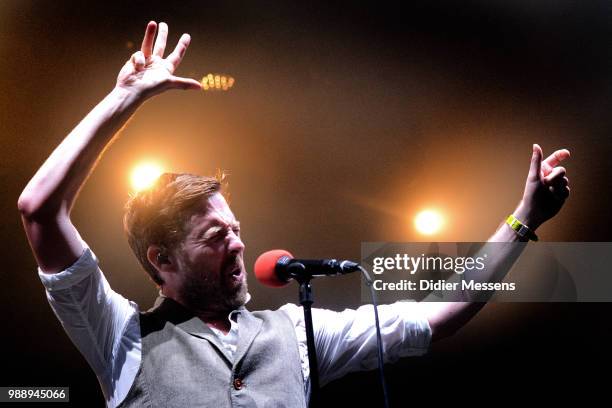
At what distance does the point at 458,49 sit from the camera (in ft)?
10.9

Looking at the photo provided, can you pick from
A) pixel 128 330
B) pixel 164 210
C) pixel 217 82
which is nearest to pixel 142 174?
pixel 217 82

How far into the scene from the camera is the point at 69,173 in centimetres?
142

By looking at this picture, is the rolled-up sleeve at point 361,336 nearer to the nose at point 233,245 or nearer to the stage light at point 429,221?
the nose at point 233,245

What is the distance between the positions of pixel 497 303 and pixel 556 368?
0.53 m

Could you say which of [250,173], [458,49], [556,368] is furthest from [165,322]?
[556,368]

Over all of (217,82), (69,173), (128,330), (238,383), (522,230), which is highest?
(217,82)

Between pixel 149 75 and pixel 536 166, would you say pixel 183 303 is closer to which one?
pixel 149 75

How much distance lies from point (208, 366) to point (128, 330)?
0.84 feet

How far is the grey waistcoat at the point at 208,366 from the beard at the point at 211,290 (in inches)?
2.1

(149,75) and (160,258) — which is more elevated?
(149,75)

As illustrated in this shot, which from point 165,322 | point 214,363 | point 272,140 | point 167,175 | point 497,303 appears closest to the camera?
point 214,363

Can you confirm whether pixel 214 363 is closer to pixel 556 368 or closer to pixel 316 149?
pixel 316 149

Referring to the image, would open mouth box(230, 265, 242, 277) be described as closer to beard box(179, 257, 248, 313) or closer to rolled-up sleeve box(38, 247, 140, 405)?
beard box(179, 257, 248, 313)

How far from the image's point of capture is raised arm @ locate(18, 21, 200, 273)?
141 cm
